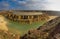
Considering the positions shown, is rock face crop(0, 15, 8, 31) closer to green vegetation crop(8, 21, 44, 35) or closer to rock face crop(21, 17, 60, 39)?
green vegetation crop(8, 21, 44, 35)

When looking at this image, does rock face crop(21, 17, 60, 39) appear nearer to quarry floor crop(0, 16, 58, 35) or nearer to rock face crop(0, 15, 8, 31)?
quarry floor crop(0, 16, 58, 35)

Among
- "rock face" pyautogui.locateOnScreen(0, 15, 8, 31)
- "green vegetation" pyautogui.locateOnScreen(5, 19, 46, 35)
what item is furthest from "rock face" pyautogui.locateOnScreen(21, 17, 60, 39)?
"rock face" pyautogui.locateOnScreen(0, 15, 8, 31)

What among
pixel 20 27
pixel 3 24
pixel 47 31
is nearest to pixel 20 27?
pixel 20 27

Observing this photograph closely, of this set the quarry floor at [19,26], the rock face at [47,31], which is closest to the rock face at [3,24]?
the quarry floor at [19,26]

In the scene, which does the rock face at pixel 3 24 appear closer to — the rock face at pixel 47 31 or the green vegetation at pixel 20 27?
the green vegetation at pixel 20 27

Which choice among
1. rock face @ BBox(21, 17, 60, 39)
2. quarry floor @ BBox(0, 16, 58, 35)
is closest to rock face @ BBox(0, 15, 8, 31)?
quarry floor @ BBox(0, 16, 58, 35)

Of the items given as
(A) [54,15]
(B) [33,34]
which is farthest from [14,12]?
(A) [54,15]

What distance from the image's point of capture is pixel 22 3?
60.3 inches

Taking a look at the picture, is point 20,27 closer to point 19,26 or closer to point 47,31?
point 19,26

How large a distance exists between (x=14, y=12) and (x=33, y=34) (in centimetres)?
30

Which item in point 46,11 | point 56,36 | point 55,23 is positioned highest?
point 46,11

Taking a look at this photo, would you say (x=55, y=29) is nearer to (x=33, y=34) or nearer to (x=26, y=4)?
(x=33, y=34)

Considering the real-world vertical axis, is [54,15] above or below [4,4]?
A: below

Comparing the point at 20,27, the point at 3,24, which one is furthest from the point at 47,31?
the point at 3,24
